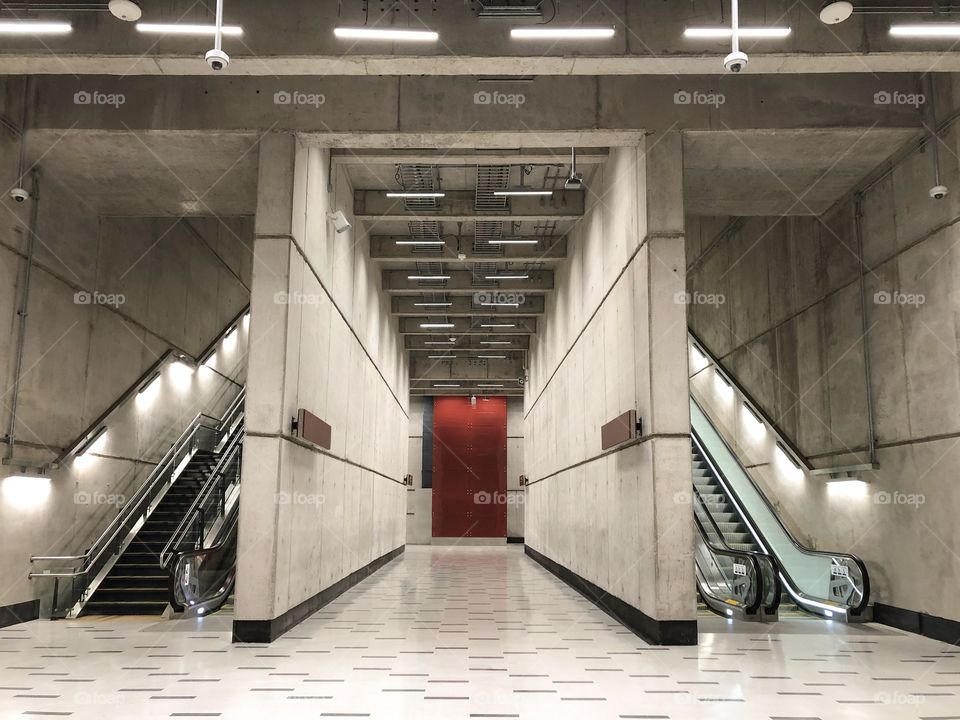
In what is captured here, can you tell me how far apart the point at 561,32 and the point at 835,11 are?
224cm

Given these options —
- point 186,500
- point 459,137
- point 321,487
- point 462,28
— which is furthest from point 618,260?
point 186,500

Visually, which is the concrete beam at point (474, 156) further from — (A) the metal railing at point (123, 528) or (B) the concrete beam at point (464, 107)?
(A) the metal railing at point (123, 528)

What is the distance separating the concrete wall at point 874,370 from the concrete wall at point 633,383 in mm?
2683

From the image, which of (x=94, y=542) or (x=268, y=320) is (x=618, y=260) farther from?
(x=94, y=542)

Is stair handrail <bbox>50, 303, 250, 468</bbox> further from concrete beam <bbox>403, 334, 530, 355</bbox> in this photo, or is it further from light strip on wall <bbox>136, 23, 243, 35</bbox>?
concrete beam <bbox>403, 334, 530, 355</bbox>

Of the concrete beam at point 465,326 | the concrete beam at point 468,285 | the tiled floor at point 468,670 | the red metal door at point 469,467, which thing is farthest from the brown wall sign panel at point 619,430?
the red metal door at point 469,467

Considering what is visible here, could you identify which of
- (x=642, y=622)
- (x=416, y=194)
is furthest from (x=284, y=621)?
(x=416, y=194)

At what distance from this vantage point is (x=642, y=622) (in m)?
8.23

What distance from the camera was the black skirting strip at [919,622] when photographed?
7793 mm

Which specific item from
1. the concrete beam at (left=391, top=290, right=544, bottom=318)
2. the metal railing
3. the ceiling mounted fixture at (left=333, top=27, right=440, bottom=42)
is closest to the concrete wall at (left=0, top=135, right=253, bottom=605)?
the metal railing

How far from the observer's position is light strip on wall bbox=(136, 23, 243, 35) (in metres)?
6.77

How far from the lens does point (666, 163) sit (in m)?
8.46

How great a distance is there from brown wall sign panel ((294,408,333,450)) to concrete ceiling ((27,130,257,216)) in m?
3.04

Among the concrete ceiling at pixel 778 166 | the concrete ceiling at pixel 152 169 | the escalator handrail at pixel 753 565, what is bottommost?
the escalator handrail at pixel 753 565
